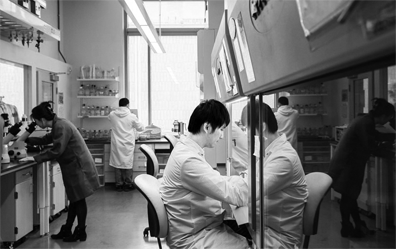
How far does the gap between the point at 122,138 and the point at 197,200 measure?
4762mm

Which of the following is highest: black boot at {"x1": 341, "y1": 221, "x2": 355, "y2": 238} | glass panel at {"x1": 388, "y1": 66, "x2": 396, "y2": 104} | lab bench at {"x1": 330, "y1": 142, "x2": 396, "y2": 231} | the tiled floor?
glass panel at {"x1": 388, "y1": 66, "x2": 396, "y2": 104}

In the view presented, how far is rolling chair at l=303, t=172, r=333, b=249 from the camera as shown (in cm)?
81

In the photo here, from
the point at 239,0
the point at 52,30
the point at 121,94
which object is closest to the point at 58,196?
the point at 52,30

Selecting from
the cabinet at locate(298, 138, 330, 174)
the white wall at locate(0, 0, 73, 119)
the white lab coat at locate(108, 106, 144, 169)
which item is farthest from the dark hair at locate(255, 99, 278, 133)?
the white lab coat at locate(108, 106, 144, 169)

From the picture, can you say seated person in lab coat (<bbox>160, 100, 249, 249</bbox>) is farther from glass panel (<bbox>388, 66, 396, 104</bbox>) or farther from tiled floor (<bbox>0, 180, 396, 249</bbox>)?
glass panel (<bbox>388, 66, 396, 104</bbox>)

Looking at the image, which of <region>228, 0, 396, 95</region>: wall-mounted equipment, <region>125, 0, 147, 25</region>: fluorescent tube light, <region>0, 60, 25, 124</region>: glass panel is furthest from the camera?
<region>0, 60, 25, 124</region>: glass panel

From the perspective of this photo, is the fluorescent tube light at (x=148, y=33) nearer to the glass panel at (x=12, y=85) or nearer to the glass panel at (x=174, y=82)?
the glass panel at (x=12, y=85)

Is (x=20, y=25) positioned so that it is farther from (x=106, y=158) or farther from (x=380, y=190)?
(x=380, y=190)

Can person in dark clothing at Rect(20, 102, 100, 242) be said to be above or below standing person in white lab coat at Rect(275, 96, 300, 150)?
below

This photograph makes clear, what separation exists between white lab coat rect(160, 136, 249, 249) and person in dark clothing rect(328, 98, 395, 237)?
47.4 inches

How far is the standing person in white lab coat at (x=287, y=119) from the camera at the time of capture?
3.55ft

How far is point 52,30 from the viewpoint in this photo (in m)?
4.92

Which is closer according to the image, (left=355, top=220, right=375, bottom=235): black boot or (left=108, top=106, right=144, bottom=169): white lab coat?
(left=355, top=220, right=375, bottom=235): black boot

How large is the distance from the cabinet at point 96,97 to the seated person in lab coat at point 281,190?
6.19 meters
